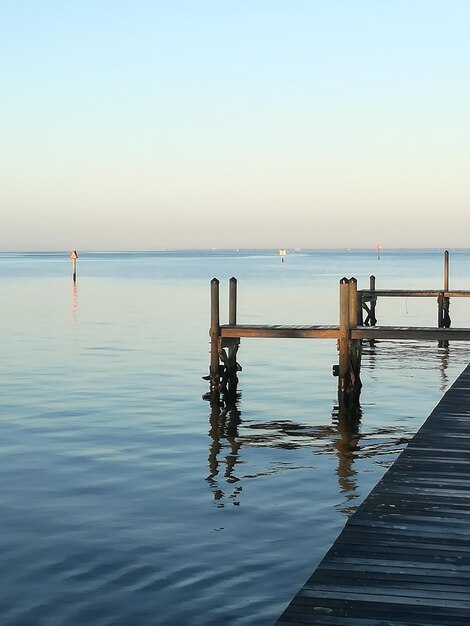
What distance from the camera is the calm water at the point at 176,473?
9250 mm

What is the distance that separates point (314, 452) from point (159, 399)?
20.4 feet

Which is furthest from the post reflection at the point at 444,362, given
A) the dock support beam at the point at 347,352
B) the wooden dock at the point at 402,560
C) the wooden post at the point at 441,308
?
the wooden dock at the point at 402,560

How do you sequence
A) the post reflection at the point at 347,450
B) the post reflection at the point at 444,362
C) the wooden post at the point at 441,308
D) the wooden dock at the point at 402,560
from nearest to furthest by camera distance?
the wooden dock at the point at 402,560 → the post reflection at the point at 347,450 → the post reflection at the point at 444,362 → the wooden post at the point at 441,308

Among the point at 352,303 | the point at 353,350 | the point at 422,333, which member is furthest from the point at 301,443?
the point at 422,333

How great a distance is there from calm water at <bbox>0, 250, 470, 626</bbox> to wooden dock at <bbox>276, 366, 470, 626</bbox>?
1258 mm

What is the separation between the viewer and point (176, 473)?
14242 millimetres

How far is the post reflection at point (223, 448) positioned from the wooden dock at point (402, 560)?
3088 mm

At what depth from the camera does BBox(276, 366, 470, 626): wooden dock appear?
20.6 ft

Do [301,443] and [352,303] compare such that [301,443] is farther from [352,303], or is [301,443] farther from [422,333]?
[422,333]

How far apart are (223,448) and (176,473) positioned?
2.24 metres

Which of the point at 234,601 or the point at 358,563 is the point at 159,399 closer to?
the point at 234,601

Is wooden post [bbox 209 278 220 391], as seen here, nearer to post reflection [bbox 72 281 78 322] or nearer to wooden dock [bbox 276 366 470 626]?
wooden dock [bbox 276 366 470 626]

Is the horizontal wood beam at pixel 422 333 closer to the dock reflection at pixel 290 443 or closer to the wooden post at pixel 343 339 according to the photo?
the wooden post at pixel 343 339

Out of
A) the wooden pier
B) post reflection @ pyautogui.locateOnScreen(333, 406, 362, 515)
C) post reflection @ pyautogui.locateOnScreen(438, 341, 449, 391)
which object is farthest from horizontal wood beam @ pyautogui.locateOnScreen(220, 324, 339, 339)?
post reflection @ pyautogui.locateOnScreen(438, 341, 449, 391)
